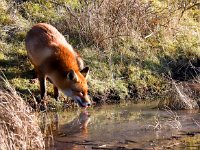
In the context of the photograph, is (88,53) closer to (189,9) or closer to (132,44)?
(132,44)

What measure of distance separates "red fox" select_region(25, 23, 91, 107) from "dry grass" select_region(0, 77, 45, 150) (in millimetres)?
2926

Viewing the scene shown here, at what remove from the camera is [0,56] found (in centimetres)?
1221

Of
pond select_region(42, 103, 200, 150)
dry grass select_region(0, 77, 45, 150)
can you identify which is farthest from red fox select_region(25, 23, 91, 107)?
dry grass select_region(0, 77, 45, 150)

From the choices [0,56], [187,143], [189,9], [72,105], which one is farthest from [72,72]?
[189,9]

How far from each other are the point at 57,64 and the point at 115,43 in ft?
11.3

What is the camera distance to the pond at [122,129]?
8273 millimetres

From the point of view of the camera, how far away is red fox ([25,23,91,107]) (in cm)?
1073

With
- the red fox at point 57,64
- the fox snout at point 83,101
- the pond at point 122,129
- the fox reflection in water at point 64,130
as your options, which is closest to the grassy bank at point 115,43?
the red fox at point 57,64

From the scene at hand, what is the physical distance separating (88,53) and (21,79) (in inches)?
90.3

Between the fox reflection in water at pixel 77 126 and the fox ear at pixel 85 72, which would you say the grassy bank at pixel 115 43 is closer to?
the fox ear at pixel 85 72

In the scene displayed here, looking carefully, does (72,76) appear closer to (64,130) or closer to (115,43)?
(64,130)

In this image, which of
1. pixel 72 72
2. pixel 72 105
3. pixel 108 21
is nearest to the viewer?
pixel 72 72

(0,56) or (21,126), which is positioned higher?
(0,56)

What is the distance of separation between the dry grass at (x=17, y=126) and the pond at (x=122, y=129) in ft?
1.50
